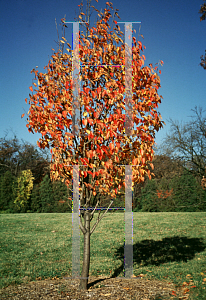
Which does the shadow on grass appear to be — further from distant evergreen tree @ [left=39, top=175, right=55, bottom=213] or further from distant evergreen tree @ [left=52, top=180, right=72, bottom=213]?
distant evergreen tree @ [left=39, top=175, right=55, bottom=213]

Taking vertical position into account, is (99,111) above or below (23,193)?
above

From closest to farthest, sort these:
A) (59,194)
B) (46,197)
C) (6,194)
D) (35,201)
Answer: (59,194), (46,197), (35,201), (6,194)

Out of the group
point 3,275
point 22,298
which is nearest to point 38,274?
point 3,275

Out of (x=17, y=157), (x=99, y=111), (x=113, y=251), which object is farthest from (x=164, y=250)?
(x=17, y=157)

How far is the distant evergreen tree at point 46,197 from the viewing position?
15352 millimetres

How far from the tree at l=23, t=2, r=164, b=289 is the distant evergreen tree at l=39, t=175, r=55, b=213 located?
12227mm

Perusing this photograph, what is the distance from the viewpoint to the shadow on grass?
5496 mm

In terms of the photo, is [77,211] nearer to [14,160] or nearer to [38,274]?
[38,274]

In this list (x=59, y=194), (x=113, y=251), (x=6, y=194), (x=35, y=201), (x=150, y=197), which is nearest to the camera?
(x=113, y=251)

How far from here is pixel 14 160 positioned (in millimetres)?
22984

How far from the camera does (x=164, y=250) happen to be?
6.25m

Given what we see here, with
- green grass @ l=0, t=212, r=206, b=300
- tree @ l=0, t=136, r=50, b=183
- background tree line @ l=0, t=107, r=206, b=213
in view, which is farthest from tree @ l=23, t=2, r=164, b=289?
tree @ l=0, t=136, r=50, b=183

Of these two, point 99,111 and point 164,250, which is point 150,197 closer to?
point 164,250

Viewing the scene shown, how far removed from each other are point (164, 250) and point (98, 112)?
4634mm
